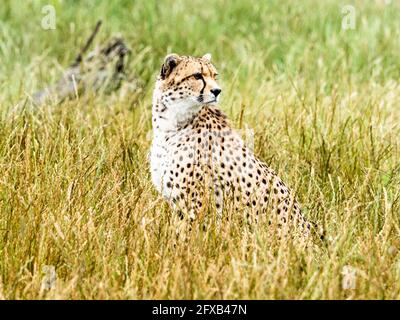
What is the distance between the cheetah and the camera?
4.22m

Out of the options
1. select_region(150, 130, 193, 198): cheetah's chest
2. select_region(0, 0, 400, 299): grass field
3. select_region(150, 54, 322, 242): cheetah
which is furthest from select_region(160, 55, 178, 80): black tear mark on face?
select_region(0, 0, 400, 299): grass field

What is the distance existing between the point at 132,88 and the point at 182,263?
3436 mm

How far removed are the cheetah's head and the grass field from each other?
396mm

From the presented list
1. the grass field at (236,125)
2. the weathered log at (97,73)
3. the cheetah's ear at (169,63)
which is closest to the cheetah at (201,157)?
the cheetah's ear at (169,63)

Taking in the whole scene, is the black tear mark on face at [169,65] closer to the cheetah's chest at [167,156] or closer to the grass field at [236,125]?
the cheetah's chest at [167,156]

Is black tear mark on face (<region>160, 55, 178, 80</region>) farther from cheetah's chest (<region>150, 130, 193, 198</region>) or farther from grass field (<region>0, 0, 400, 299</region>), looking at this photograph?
grass field (<region>0, 0, 400, 299</region>)

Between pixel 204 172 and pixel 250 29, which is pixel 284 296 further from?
pixel 250 29

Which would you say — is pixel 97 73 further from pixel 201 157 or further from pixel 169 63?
pixel 201 157

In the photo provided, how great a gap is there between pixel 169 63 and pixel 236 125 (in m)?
1.24

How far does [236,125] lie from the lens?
5629 mm

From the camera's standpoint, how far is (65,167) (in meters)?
4.75

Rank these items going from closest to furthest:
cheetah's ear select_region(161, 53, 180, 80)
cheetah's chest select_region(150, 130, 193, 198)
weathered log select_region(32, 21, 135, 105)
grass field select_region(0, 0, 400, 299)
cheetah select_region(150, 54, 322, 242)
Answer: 1. grass field select_region(0, 0, 400, 299)
2. cheetah select_region(150, 54, 322, 242)
3. cheetah's chest select_region(150, 130, 193, 198)
4. cheetah's ear select_region(161, 53, 180, 80)
5. weathered log select_region(32, 21, 135, 105)
